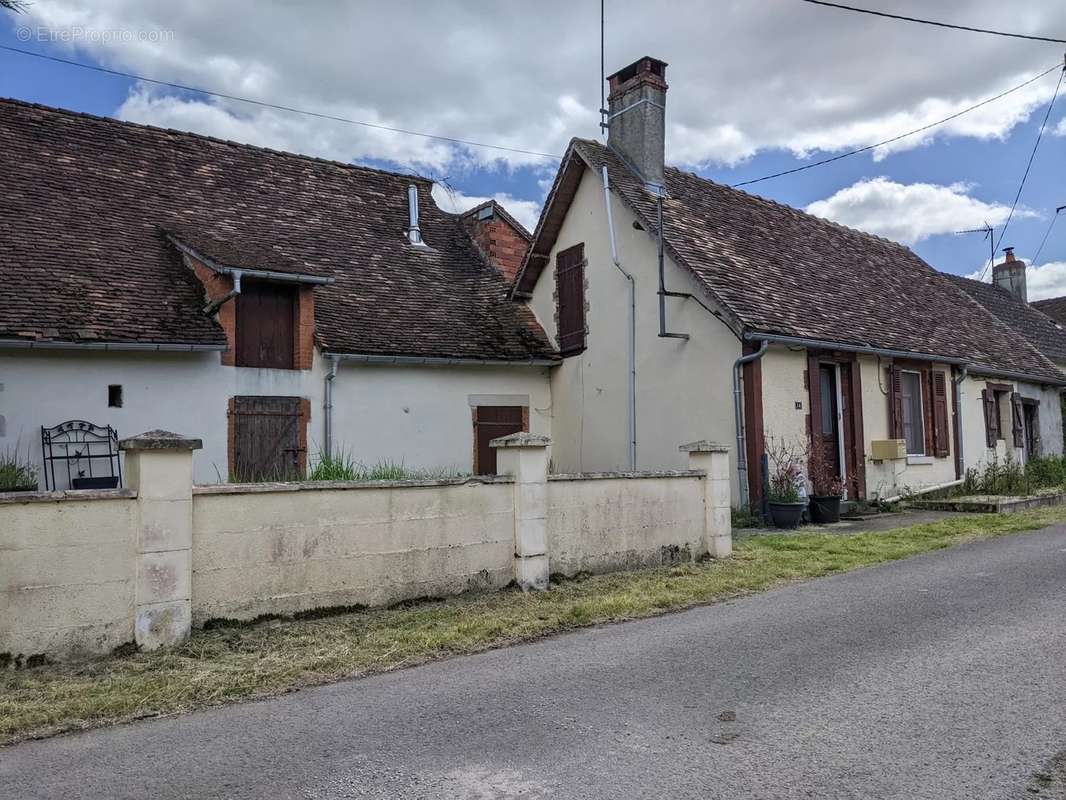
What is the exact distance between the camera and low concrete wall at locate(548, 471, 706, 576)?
8.12 meters

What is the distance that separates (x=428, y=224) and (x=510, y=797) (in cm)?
1561

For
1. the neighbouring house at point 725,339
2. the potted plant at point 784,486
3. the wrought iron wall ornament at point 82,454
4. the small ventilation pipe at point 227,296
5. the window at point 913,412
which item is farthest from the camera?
the window at point 913,412

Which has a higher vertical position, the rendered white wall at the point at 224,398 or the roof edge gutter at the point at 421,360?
the roof edge gutter at the point at 421,360

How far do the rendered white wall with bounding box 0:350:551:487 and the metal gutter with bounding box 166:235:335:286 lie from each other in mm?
1265

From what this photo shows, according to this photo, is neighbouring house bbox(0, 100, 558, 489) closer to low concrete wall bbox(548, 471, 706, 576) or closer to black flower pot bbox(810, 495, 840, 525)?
black flower pot bbox(810, 495, 840, 525)

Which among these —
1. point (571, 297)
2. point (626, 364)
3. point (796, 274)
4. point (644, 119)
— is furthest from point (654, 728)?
point (644, 119)

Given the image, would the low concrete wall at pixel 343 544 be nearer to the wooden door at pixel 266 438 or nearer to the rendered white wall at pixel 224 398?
the wooden door at pixel 266 438

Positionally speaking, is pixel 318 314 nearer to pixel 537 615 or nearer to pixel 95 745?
pixel 537 615

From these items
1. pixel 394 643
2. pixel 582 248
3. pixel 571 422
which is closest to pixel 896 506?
pixel 571 422

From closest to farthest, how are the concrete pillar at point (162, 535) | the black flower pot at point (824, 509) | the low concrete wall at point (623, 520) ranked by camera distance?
1. the concrete pillar at point (162, 535)
2. the low concrete wall at point (623, 520)
3. the black flower pot at point (824, 509)

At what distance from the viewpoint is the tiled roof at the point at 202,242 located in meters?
11.6

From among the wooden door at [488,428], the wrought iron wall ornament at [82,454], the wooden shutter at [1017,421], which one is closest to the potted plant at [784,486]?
the wooden door at [488,428]

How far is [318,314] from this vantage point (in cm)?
1338

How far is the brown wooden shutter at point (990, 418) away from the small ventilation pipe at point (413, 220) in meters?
12.2
